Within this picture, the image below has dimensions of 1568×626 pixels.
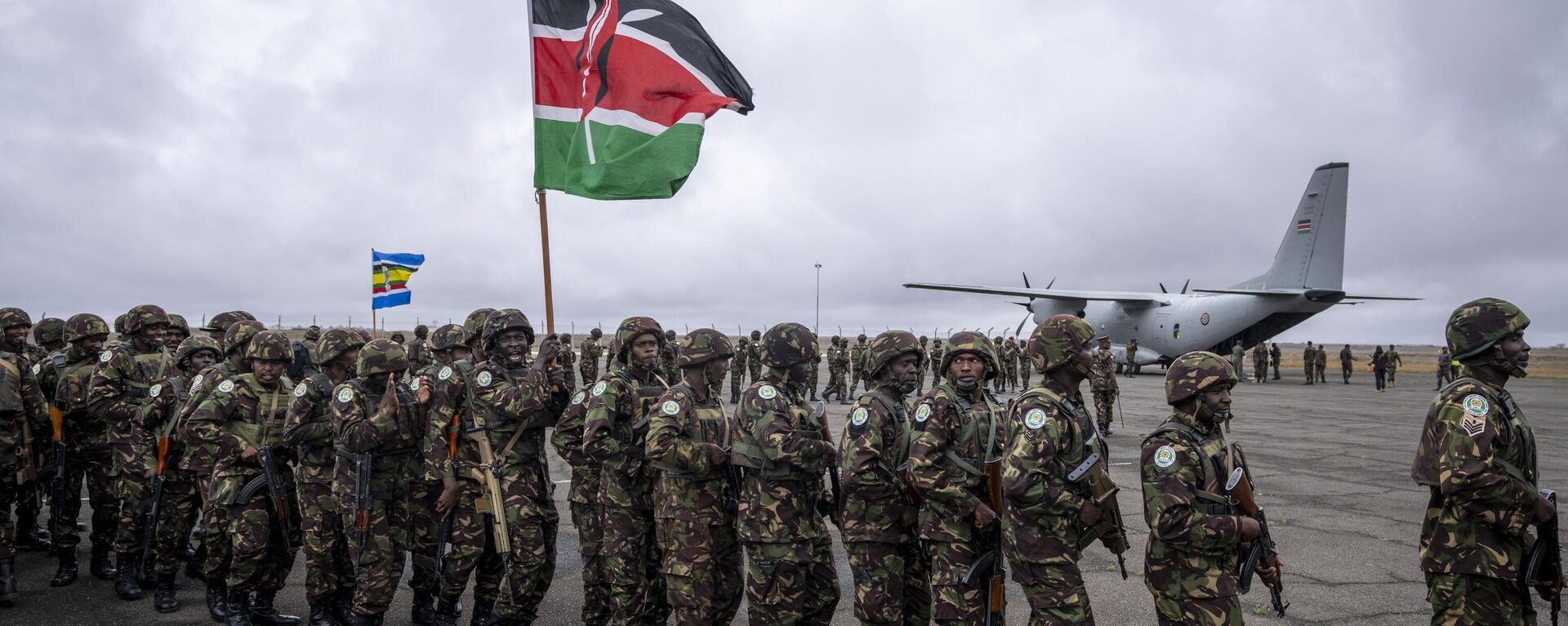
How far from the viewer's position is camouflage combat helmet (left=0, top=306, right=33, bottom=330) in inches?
279

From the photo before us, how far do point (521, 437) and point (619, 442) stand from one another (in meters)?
0.90

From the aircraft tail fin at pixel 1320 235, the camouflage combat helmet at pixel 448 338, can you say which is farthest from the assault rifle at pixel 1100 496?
the aircraft tail fin at pixel 1320 235

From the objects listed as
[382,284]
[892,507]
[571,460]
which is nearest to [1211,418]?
[892,507]

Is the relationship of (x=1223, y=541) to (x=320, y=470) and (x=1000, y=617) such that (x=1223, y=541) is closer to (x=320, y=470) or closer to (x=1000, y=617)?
(x=1000, y=617)

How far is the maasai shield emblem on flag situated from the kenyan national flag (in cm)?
1470

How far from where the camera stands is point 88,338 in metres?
7.39

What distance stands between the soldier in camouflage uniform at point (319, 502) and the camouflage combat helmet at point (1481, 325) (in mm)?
6491

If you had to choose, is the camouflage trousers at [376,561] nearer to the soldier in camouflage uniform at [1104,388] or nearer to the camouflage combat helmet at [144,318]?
the camouflage combat helmet at [144,318]

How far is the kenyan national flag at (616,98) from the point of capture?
280 inches

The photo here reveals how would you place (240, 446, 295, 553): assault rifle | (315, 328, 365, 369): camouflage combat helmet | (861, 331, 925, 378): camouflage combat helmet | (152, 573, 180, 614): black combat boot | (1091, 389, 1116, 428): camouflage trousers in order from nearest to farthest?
(861, 331, 925, 378): camouflage combat helmet → (240, 446, 295, 553): assault rifle → (315, 328, 365, 369): camouflage combat helmet → (152, 573, 180, 614): black combat boot → (1091, 389, 1116, 428): camouflage trousers

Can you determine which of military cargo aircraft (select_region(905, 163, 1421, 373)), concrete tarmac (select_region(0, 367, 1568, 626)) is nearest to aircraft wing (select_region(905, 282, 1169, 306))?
military cargo aircraft (select_region(905, 163, 1421, 373))

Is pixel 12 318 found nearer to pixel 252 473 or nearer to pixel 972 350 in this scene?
pixel 252 473

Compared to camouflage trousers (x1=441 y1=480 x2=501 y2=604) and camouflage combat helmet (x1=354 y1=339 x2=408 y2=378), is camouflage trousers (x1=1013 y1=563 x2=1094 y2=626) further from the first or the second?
camouflage combat helmet (x1=354 y1=339 x2=408 y2=378)

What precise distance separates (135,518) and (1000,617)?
6.53 metres
